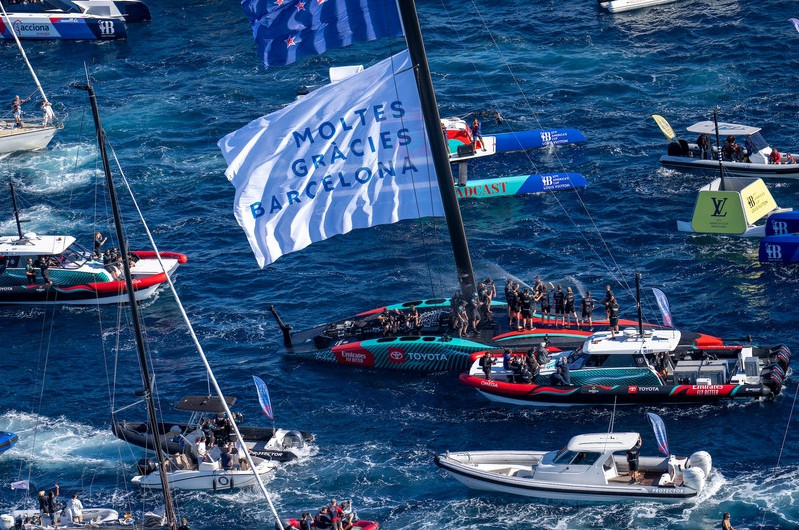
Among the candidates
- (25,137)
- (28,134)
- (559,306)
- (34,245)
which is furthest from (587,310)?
(25,137)

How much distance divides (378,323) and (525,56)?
37.0m

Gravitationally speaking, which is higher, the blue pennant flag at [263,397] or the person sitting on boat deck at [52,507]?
the blue pennant flag at [263,397]

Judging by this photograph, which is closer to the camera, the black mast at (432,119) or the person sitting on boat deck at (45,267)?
the black mast at (432,119)

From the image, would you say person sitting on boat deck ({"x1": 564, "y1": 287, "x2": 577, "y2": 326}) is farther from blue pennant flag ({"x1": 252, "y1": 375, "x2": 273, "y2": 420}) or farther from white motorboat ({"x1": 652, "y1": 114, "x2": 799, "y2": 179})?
white motorboat ({"x1": 652, "y1": 114, "x2": 799, "y2": 179})

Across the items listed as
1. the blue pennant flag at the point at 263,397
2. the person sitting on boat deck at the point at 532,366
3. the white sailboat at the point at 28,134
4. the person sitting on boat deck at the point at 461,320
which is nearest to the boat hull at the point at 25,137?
the white sailboat at the point at 28,134

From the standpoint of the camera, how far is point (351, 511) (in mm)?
45438

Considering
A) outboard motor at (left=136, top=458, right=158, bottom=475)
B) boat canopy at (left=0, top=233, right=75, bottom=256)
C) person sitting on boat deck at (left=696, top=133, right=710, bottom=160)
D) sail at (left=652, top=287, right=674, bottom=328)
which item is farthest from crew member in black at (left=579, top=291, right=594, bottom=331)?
boat canopy at (left=0, top=233, right=75, bottom=256)

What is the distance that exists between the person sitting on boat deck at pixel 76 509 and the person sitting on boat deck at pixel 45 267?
63.5 feet

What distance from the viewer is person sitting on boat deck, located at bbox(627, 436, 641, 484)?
1809 inches

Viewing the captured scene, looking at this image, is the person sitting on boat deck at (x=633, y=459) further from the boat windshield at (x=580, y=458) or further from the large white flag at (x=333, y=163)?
the large white flag at (x=333, y=163)

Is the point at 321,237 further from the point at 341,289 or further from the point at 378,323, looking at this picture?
the point at 341,289

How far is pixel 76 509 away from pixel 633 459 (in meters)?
19.6

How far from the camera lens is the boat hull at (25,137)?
8038cm

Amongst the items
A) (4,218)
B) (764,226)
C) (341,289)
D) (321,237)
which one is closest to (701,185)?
(764,226)
